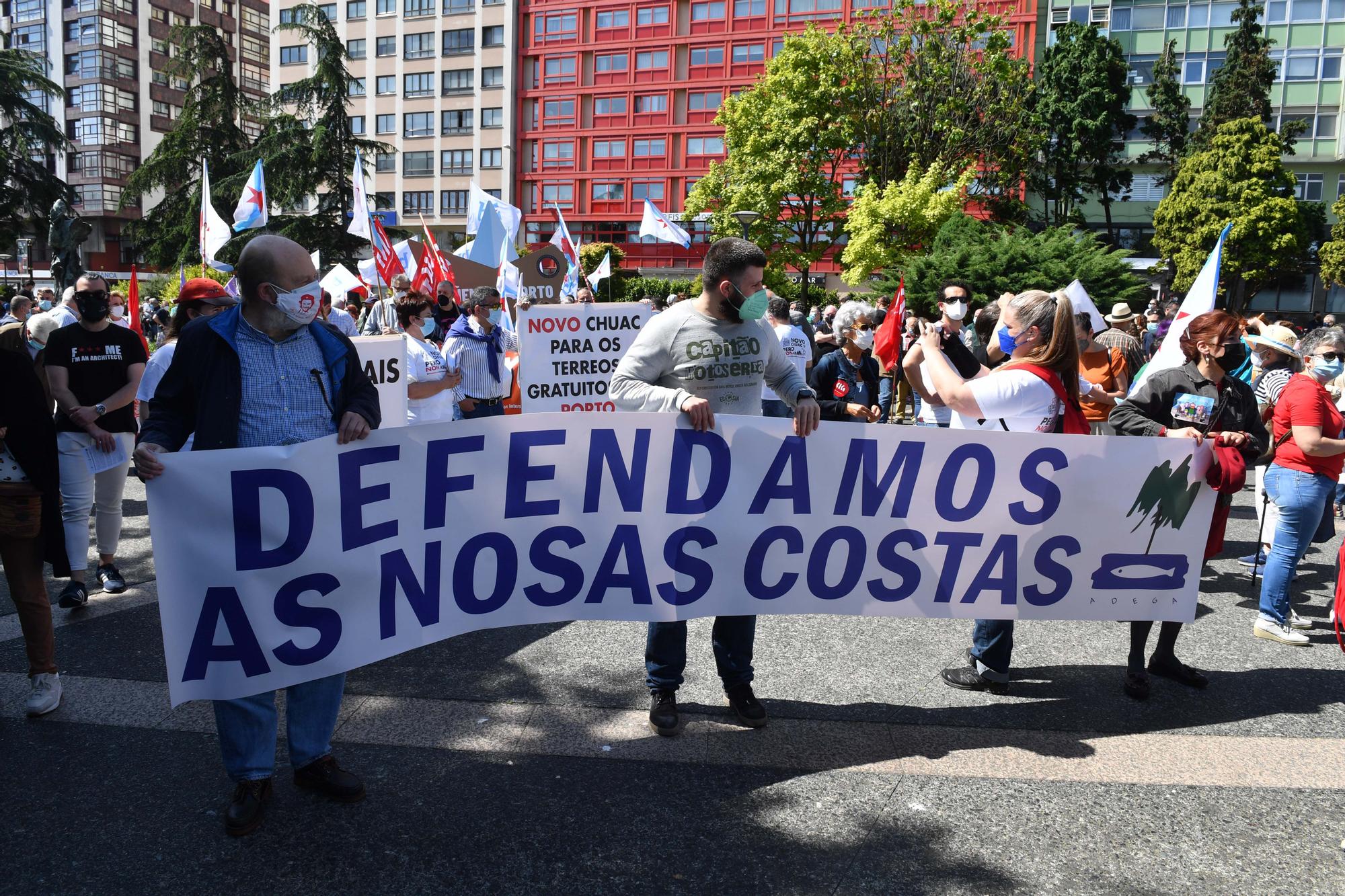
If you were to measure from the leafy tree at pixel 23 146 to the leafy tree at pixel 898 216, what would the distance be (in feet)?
110

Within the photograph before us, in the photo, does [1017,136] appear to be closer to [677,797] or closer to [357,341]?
[357,341]

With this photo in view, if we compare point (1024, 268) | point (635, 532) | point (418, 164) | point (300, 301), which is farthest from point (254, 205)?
point (418, 164)

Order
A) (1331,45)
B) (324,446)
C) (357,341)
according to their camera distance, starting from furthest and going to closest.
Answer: (1331,45), (357,341), (324,446)

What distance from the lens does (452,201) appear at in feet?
216

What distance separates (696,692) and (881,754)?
3.20 ft

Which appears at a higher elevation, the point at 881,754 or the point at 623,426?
the point at 623,426

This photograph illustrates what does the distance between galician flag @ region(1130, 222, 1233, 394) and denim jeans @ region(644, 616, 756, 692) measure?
2.83 meters

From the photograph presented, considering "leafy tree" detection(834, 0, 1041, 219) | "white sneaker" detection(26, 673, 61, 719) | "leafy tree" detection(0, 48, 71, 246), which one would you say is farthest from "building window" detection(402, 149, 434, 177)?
"white sneaker" detection(26, 673, 61, 719)

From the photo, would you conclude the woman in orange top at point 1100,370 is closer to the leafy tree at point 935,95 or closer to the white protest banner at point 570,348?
the white protest banner at point 570,348

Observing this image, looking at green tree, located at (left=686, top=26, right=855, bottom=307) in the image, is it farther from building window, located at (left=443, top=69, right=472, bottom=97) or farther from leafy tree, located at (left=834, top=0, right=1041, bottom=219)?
building window, located at (left=443, top=69, right=472, bottom=97)

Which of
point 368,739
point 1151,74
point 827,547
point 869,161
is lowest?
point 368,739

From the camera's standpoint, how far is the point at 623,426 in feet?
13.3

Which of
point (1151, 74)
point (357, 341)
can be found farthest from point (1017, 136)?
point (357, 341)

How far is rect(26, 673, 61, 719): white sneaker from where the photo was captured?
13.9ft
